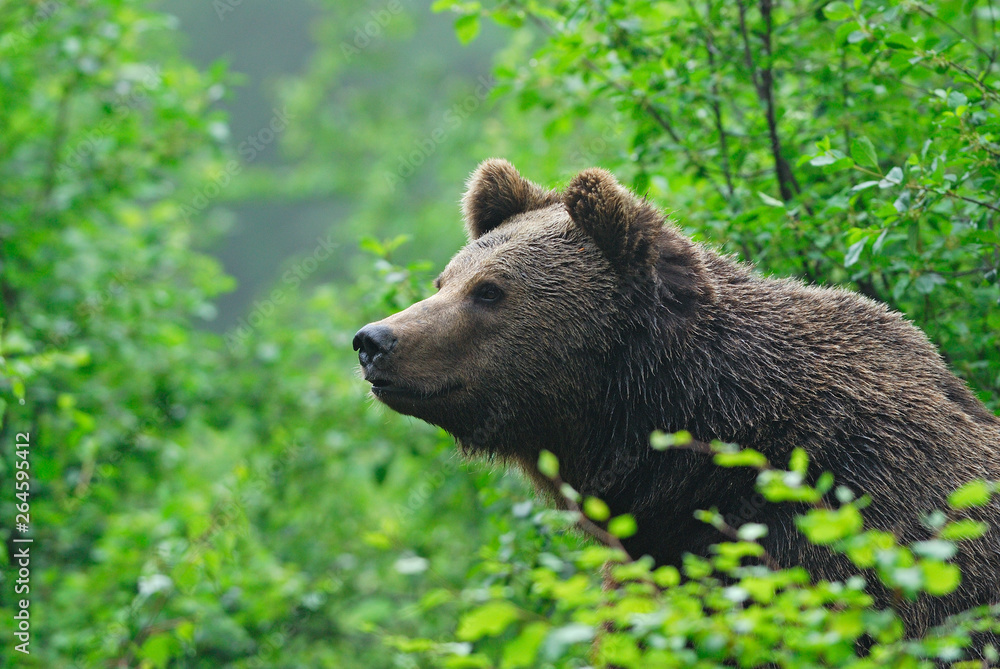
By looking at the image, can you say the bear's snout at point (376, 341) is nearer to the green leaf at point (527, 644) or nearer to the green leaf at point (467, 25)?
the green leaf at point (527, 644)

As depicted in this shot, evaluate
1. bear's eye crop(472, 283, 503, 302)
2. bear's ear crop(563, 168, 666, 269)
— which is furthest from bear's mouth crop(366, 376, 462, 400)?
bear's ear crop(563, 168, 666, 269)

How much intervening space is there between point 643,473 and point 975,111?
7.75 feet

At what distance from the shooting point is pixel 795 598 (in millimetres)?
1791

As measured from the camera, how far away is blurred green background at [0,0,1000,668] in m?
4.49

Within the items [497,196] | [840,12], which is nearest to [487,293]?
[497,196]

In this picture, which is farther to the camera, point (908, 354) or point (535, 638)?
point (908, 354)

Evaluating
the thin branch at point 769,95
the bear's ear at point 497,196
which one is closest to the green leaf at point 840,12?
the thin branch at point 769,95

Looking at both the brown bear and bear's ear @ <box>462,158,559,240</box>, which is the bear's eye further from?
bear's ear @ <box>462,158,559,240</box>

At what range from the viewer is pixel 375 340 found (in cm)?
369

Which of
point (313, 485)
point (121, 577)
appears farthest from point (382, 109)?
point (121, 577)

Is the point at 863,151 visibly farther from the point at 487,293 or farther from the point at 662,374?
the point at 487,293

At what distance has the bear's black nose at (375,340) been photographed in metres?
3.69

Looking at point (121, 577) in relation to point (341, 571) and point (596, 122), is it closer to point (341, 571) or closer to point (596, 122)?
point (341, 571)

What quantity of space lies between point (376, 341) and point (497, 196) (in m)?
1.24
